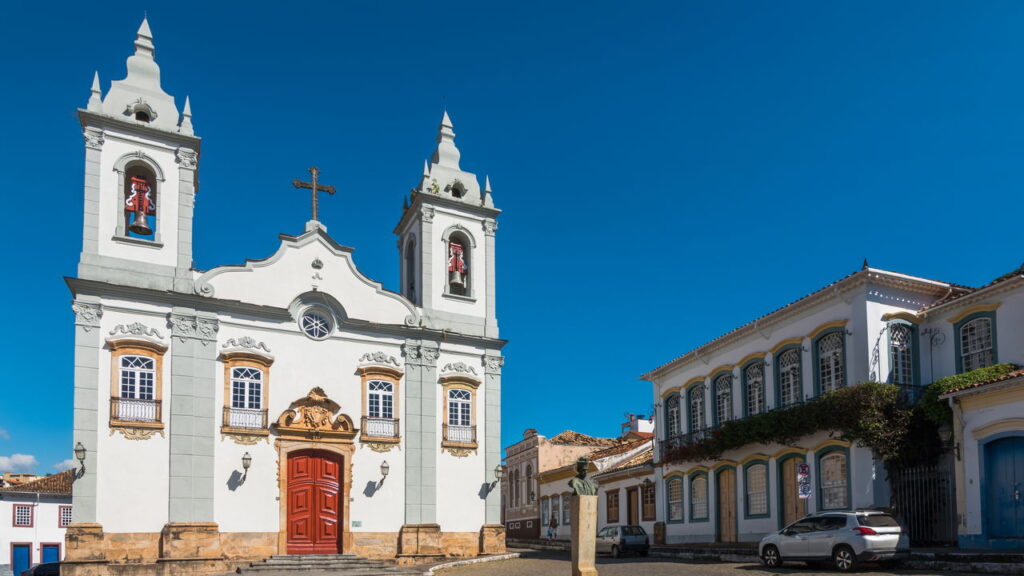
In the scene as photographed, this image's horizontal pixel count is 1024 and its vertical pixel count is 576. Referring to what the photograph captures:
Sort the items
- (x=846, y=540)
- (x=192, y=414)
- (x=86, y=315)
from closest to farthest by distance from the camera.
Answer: (x=846, y=540) → (x=86, y=315) → (x=192, y=414)

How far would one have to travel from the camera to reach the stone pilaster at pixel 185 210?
2445 centimetres

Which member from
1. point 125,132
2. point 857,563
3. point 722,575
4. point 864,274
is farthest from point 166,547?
point 864,274

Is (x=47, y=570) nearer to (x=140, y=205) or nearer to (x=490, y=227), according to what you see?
(x=140, y=205)

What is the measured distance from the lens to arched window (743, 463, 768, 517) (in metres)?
27.7

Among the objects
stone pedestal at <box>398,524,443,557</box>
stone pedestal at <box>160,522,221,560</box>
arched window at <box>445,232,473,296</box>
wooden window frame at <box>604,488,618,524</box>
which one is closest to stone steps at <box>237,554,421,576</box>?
stone pedestal at <box>398,524,443,557</box>

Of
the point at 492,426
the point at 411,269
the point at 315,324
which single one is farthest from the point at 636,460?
the point at 315,324

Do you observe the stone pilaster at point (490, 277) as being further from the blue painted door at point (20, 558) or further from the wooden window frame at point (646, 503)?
the blue painted door at point (20, 558)

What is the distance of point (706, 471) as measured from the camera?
102 ft

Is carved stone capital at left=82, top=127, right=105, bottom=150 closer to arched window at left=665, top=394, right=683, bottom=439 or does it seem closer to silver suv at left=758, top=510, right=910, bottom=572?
silver suv at left=758, top=510, right=910, bottom=572

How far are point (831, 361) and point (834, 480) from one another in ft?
11.0

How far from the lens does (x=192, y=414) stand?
23500 millimetres

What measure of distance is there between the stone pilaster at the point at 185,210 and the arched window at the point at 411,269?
24.3 feet

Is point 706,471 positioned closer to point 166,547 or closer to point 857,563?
point 857,563

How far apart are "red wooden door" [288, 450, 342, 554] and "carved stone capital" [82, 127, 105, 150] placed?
397 inches
